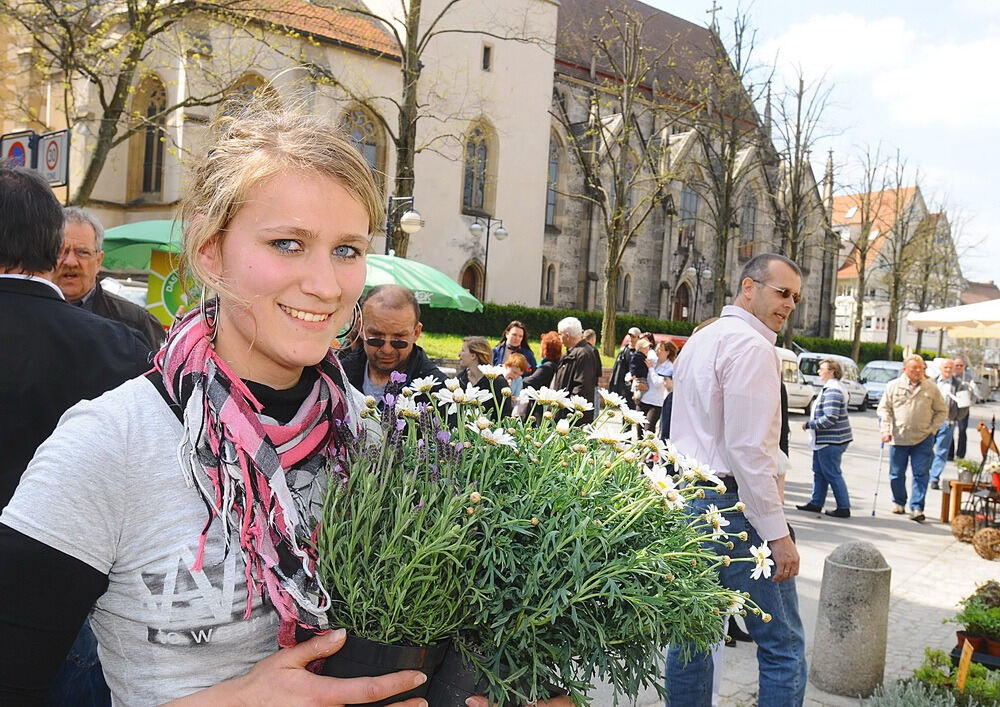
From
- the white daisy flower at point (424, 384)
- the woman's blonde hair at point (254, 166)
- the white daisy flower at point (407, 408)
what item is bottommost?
the white daisy flower at point (407, 408)

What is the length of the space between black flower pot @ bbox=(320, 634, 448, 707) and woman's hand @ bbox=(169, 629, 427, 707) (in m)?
0.01

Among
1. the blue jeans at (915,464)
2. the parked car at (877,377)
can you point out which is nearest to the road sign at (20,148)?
the blue jeans at (915,464)

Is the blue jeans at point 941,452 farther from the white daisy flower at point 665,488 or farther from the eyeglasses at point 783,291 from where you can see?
the white daisy flower at point 665,488

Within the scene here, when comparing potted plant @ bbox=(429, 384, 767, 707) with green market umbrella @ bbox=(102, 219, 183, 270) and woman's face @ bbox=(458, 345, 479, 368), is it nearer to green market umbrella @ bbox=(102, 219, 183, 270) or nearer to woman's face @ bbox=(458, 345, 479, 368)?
woman's face @ bbox=(458, 345, 479, 368)

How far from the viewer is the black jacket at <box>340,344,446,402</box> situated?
13.2ft

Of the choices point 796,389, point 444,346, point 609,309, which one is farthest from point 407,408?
point 609,309

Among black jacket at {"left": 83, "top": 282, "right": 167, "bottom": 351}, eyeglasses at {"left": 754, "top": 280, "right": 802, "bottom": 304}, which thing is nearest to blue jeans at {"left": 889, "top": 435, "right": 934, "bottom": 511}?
eyeglasses at {"left": 754, "top": 280, "right": 802, "bottom": 304}

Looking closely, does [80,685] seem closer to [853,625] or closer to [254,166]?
[254,166]

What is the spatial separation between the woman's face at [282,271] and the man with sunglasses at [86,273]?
3.02m

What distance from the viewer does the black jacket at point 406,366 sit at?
402 cm

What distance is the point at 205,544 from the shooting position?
4.29 feet

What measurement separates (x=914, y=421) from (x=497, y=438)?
10.9 metres

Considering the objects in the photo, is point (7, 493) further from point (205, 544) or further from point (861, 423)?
point (861, 423)

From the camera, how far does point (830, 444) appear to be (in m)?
10.7
